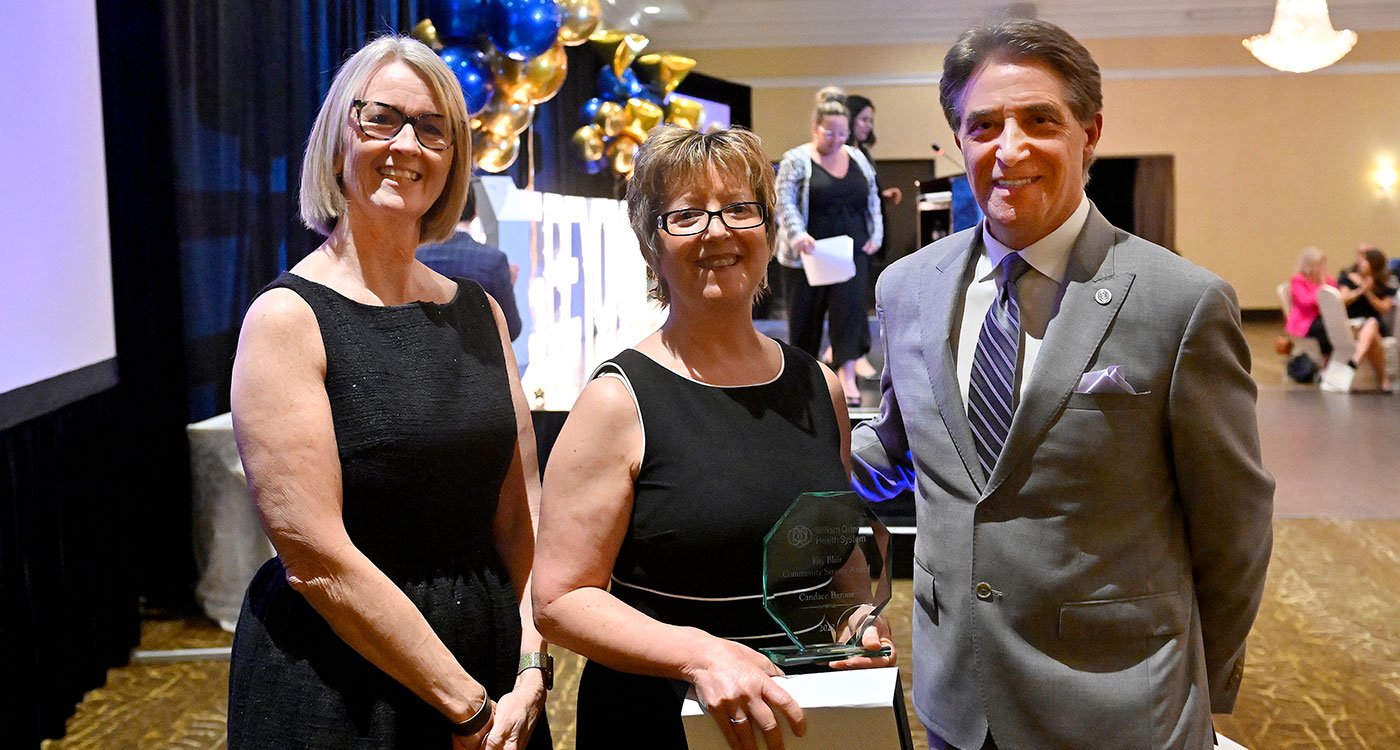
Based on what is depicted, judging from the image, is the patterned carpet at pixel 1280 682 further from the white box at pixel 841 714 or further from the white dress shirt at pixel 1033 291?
the white box at pixel 841 714

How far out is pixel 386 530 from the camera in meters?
1.55

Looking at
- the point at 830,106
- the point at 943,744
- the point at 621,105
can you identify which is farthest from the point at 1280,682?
the point at 621,105

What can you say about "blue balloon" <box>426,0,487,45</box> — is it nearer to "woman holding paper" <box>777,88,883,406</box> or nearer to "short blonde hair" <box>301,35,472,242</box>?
"woman holding paper" <box>777,88,883,406</box>

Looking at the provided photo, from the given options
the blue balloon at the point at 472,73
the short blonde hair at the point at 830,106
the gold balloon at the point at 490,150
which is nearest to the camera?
the blue balloon at the point at 472,73

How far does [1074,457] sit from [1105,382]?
4.1 inches

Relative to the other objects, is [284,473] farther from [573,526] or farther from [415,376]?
[573,526]

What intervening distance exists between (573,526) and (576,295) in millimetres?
5021

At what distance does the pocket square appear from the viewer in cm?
145

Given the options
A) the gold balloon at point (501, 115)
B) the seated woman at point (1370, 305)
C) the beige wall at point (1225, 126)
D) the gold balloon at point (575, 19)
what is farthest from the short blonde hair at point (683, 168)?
the beige wall at point (1225, 126)

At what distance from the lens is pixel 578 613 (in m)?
1.44

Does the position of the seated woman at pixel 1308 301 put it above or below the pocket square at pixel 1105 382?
below

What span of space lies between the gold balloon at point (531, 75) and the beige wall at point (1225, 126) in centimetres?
1090

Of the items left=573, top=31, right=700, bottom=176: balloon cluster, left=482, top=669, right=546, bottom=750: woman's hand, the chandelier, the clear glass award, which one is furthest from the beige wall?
the clear glass award

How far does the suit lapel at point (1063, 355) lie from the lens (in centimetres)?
148
